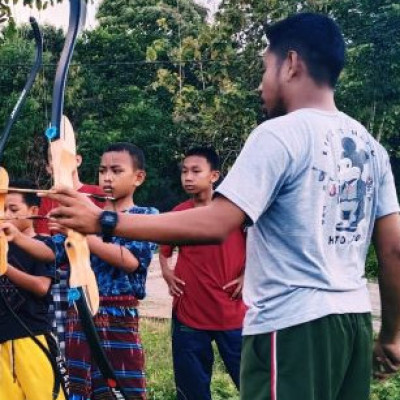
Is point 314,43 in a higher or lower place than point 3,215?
higher

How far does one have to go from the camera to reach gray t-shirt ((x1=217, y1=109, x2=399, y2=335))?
2072 millimetres

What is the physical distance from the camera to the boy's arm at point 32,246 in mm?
3193

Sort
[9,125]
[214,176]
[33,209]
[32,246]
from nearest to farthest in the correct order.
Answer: [9,125] → [32,246] → [33,209] → [214,176]

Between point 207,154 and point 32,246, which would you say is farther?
point 207,154

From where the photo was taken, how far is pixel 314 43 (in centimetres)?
224

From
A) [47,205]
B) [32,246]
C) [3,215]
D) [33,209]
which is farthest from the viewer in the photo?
[47,205]

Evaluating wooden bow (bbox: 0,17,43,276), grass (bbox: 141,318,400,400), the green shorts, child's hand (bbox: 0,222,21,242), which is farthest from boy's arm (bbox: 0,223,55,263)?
grass (bbox: 141,318,400,400)

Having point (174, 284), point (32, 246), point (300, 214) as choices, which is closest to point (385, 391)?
point (174, 284)

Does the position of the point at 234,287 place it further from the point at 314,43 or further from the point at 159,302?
the point at 159,302

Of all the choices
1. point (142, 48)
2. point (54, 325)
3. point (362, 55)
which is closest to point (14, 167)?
point (142, 48)

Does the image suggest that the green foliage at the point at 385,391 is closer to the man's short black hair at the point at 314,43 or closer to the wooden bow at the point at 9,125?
the wooden bow at the point at 9,125

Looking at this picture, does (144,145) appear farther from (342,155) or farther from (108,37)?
(342,155)

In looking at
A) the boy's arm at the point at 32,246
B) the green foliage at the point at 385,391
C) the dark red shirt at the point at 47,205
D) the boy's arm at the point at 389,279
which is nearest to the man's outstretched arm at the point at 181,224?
the boy's arm at the point at 389,279

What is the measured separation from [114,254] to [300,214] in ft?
4.45
